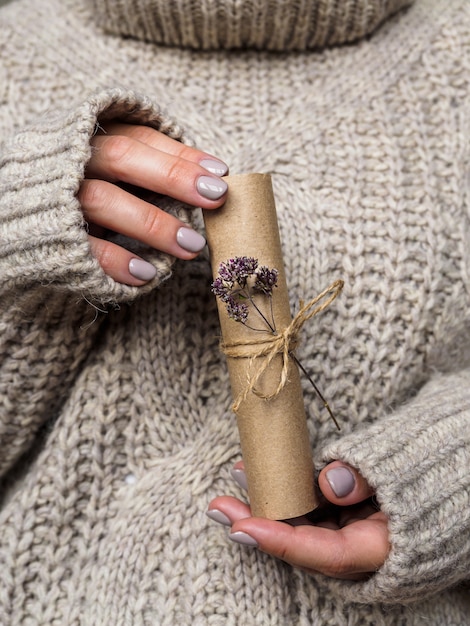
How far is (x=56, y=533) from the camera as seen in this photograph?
2.41ft

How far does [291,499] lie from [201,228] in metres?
0.33

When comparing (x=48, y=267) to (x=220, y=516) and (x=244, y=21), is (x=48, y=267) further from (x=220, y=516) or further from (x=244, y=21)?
(x=244, y=21)

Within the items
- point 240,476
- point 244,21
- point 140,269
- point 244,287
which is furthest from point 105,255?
point 244,21

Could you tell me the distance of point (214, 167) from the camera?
572mm

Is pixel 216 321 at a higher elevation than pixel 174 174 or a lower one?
lower

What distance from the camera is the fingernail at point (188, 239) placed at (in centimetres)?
58

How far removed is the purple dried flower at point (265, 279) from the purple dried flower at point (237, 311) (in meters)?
0.02

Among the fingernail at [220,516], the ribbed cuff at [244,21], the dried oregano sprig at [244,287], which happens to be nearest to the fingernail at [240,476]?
the fingernail at [220,516]

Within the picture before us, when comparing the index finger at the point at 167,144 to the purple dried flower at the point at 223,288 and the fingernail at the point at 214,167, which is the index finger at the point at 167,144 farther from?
the purple dried flower at the point at 223,288

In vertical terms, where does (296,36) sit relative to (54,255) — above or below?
above

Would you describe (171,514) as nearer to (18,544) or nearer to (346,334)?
(18,544)

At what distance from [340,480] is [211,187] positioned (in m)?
0.28

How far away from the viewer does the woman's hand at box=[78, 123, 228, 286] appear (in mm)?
577

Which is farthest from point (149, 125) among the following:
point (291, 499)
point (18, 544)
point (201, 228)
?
point (18, 544)
